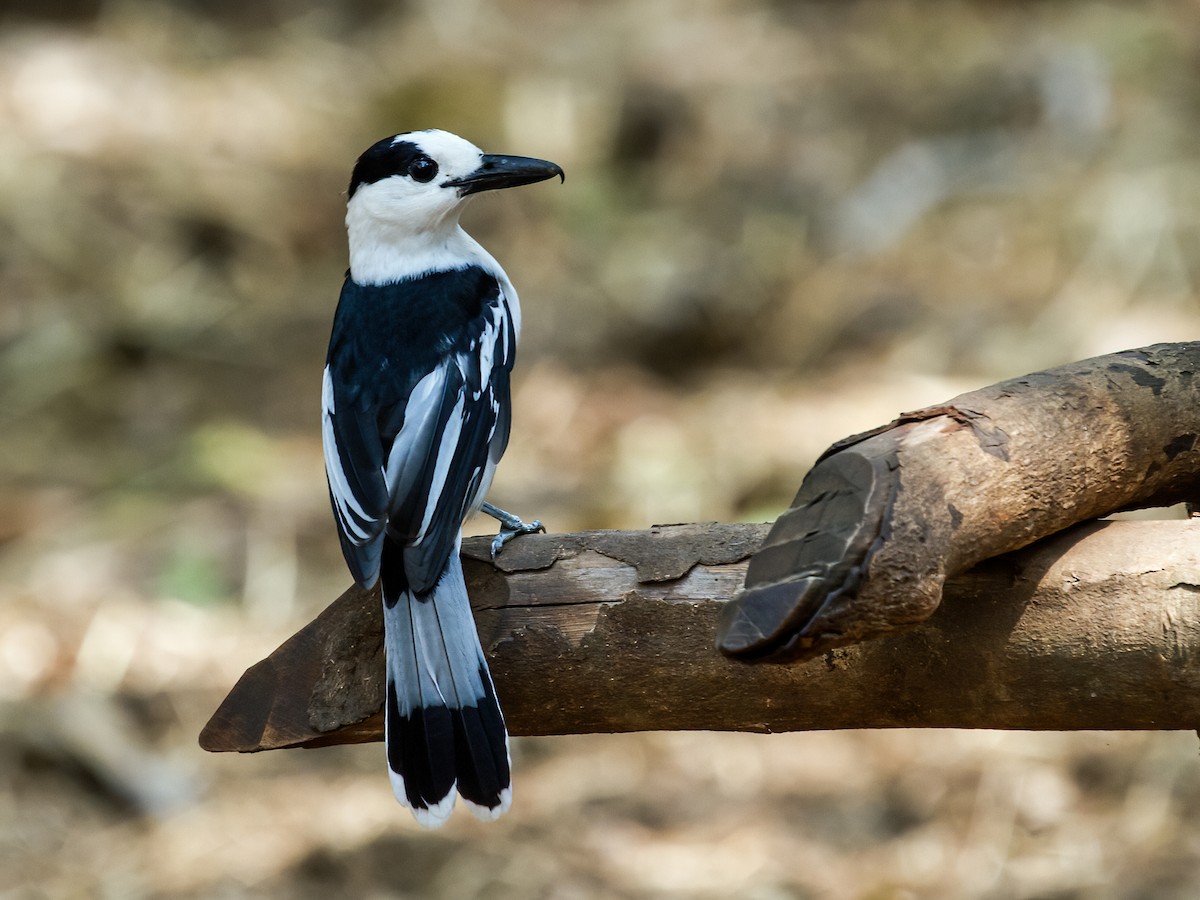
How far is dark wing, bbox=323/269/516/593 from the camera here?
120 inches

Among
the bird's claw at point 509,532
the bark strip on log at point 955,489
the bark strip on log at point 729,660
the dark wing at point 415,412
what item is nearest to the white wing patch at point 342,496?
the dark wing at point 415,412

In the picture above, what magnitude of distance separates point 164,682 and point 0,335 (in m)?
2.92

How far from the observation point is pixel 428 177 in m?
3.98

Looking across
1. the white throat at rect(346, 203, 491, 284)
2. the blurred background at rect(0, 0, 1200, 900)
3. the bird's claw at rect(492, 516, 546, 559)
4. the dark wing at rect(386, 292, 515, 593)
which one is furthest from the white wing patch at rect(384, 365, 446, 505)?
the blurred background at rect(0, 0, 1200, 900)

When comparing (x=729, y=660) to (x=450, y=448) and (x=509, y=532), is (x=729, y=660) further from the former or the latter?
(x=450, y=448)

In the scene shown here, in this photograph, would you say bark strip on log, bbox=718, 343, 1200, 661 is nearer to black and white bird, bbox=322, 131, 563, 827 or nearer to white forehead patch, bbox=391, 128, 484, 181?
black and white bird, bbox=322, 131, 563, 827

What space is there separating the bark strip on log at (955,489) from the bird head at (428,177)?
176cm

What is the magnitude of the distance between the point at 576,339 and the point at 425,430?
386 centimetres

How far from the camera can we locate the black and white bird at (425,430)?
2.83 metres

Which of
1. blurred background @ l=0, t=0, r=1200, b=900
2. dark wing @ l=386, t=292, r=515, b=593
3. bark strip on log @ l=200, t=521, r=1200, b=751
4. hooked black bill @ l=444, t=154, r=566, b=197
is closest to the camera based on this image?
bark strip on log @ l=200, t=521, r=1200, b=751

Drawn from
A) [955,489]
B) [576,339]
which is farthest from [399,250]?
[576,339]

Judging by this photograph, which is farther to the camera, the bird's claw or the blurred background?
the blurred background

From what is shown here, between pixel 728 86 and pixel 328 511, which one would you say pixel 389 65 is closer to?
pixel 728 86

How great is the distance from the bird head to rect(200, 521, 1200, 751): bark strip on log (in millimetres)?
1241
